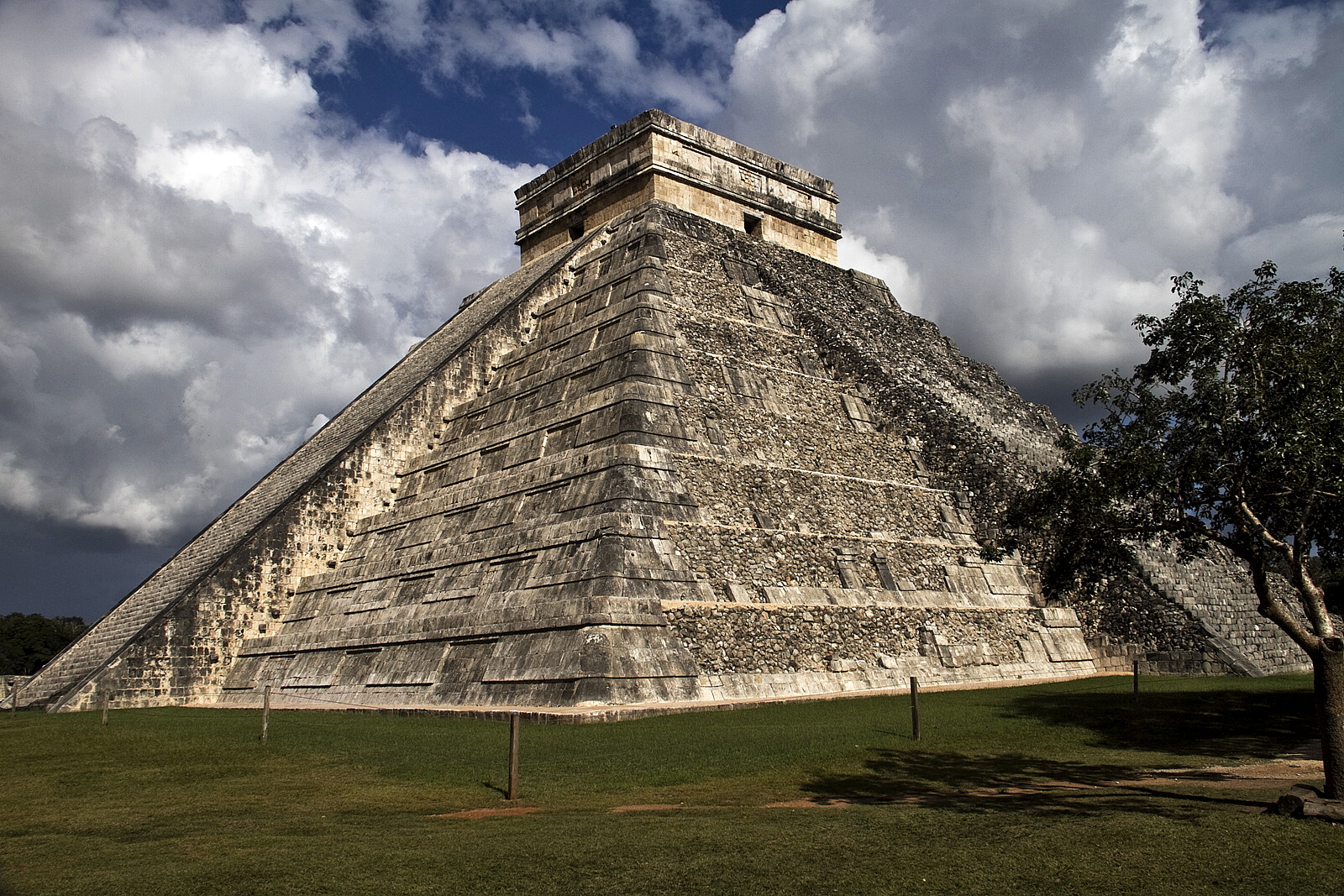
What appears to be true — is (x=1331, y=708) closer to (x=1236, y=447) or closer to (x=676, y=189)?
(x=1236, y=447)

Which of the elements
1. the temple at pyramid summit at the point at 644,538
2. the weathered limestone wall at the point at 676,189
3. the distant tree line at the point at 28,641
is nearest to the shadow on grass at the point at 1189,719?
the temple at pyramid summit at the point at 644,538

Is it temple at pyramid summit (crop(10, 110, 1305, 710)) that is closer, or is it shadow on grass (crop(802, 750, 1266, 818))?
shadow on grass (crop(802, 750, 1266, 818))

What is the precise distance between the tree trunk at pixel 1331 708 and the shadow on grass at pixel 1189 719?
2825 millimetres

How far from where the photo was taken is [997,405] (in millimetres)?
23109

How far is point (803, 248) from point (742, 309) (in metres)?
6.78

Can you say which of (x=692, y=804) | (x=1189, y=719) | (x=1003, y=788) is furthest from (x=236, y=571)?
(x=1189, y=719)

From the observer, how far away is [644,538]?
13.0 meters

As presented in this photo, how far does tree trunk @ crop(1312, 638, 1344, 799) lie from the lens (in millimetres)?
6188

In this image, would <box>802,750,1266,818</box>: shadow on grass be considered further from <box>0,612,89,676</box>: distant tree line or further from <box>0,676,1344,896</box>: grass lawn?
<box>0,612,89,676</box>: distant tree line

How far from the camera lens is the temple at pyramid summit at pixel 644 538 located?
42.0 ft

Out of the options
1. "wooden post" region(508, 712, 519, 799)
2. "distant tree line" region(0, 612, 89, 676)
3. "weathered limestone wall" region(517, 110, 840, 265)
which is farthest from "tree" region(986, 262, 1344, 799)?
"distant tree line" region(0, 612, 89, 676)

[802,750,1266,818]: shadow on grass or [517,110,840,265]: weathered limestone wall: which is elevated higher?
[517,110,840,265]: weathered limestone wall

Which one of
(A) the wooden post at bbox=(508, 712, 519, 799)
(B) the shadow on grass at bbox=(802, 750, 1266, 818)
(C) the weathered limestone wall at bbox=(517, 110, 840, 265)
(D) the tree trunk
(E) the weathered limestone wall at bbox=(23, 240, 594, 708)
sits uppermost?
(C) the weathered limestone wall at bbox=(517, 110, 840, 265)

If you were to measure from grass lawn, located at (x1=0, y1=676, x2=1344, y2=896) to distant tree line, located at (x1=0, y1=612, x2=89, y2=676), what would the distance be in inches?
1358
